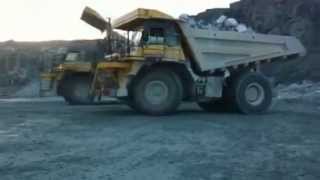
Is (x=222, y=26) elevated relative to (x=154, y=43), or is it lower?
elevated

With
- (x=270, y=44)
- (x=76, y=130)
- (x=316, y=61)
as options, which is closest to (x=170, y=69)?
(x=270, y=44)

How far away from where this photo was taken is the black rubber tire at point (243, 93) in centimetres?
1680

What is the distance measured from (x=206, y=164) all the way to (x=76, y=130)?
4.58m

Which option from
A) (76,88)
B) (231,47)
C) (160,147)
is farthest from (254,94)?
(160,147)

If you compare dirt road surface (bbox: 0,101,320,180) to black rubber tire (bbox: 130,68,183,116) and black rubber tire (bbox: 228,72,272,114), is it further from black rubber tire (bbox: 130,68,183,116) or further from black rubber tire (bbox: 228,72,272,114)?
black rubber tire (bbox: 228,72,272,114)

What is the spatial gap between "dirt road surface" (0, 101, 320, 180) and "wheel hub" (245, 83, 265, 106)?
153 cm

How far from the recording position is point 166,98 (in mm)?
15891

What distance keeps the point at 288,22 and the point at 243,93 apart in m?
19.8

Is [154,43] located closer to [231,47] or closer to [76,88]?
[231,47]

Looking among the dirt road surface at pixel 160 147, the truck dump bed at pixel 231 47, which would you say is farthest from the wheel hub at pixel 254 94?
the dirt road surface at pixel 160 147

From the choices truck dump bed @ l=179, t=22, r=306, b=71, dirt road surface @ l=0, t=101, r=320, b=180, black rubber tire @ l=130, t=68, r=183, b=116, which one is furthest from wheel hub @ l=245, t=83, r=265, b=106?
black rubber tire @ l=130, t=68, r=183, b=116

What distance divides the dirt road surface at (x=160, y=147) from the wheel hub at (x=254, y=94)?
5.00ft

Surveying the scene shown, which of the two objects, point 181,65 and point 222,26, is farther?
point 222,26

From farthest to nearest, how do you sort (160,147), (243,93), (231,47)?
(243,93) → (231,47) → (160,147)
